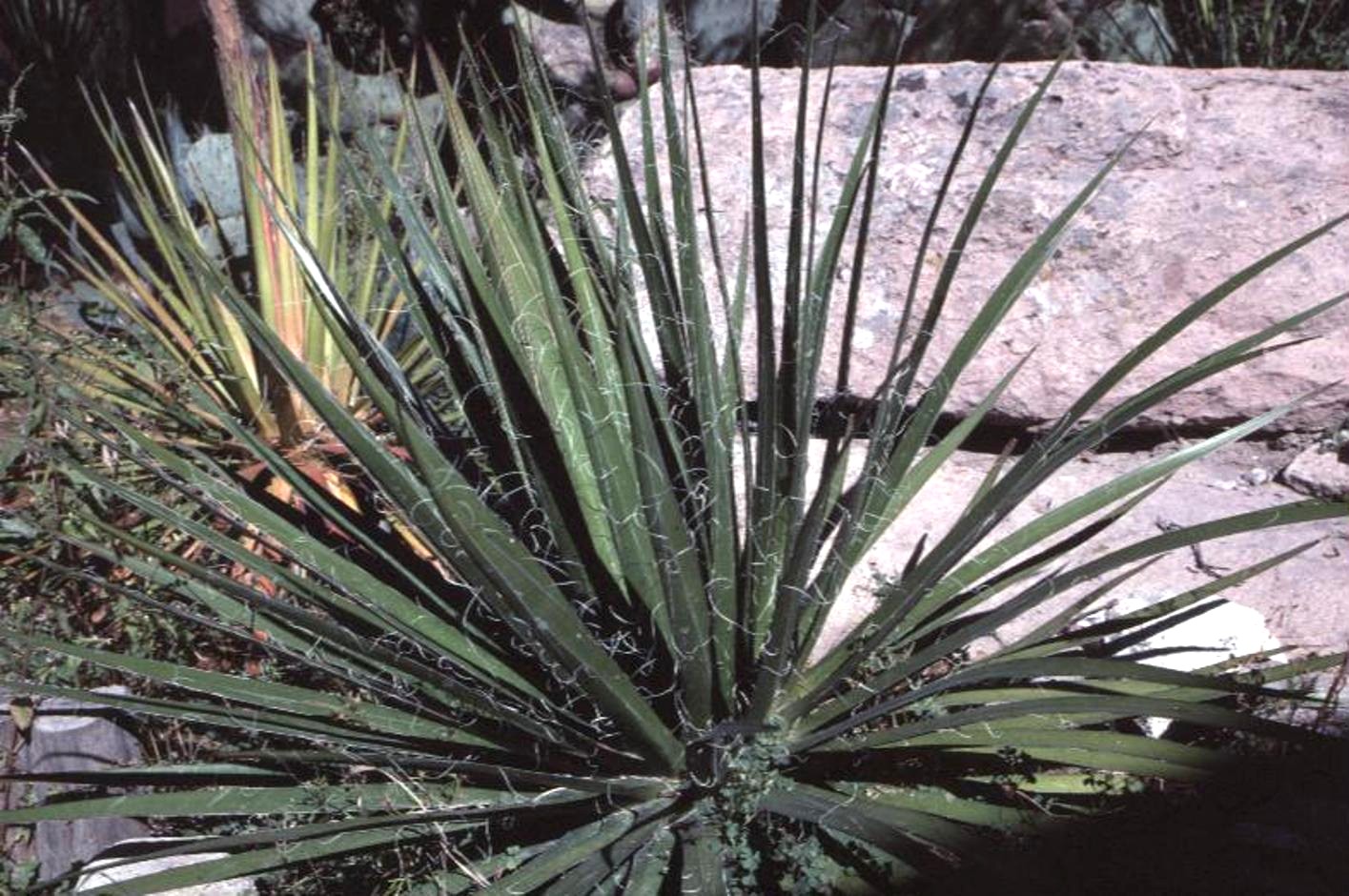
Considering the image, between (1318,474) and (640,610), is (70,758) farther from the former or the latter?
(1318,474)

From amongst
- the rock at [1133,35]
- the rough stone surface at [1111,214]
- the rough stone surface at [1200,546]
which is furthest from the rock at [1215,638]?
the rock at [1133,35]

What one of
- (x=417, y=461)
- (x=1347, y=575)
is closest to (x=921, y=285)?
(x=1347, y=575)

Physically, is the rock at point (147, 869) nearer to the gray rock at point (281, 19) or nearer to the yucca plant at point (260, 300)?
the yucca plant at point (260, 300)

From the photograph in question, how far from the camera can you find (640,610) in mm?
2309

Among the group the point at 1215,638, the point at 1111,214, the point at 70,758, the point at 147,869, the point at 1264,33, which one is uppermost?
the point at 1264,33

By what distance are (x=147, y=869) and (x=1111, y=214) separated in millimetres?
2728

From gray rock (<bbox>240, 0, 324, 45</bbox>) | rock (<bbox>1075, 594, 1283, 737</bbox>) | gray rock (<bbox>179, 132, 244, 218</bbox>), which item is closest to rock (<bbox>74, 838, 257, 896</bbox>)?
rock (<bbox>1075, 594, 1283, 737</bbox>)

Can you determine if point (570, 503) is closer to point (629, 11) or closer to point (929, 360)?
point (929, 360)

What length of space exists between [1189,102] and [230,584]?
2.90m

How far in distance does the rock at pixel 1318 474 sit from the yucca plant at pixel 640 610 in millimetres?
1048

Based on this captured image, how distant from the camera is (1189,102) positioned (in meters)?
3.77

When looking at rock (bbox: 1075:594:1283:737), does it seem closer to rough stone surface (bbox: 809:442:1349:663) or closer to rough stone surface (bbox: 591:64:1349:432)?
rough stone surface (bbox: 809:442:1349:663)

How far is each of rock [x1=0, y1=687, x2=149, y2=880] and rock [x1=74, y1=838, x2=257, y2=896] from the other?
0.41 feet

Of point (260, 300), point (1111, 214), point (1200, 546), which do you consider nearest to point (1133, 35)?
point (1111, 214)
